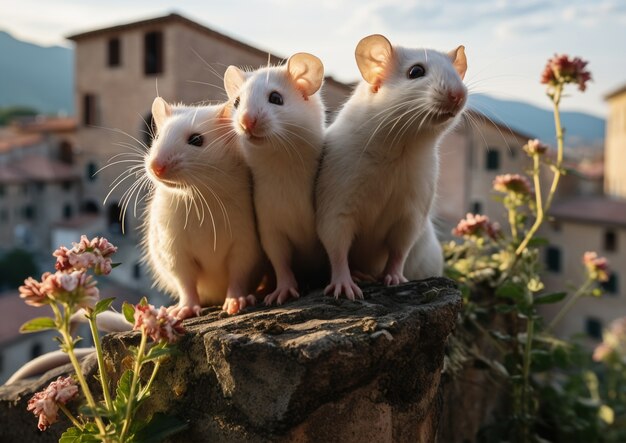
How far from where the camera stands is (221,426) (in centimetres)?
191

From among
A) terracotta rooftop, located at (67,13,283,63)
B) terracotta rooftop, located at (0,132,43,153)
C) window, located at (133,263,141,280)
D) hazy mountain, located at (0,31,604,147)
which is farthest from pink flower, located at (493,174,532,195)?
hazy mountain, located at (0,31,604,147)

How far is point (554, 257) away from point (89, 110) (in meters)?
19.7

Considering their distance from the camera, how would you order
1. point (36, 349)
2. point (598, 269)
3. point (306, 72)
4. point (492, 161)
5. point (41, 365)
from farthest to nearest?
point (492, 161), point (36, 349), point (598, 269), point (41, 365), point (306, 72)

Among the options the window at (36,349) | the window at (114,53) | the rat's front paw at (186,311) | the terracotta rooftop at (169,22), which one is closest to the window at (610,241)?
the terracotta rooftop at (169,22)

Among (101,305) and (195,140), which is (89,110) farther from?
(101,305)

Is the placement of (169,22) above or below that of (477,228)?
above

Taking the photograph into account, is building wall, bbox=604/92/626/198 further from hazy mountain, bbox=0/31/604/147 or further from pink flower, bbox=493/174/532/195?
hazy mountain, bbox=0/31/604/147

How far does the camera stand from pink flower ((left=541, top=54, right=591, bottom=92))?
3.05 metres

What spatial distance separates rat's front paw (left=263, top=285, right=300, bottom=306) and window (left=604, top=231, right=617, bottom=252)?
80.5 feet

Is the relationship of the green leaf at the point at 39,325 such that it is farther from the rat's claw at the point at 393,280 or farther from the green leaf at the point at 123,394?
the rat's claw at the point at 393,280

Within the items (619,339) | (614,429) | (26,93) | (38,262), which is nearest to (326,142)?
(614,429)

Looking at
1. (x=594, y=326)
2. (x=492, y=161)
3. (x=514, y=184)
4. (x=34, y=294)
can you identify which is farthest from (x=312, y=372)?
(x=594, y=326)

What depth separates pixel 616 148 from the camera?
34312mm

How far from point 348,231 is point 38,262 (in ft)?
93.8
